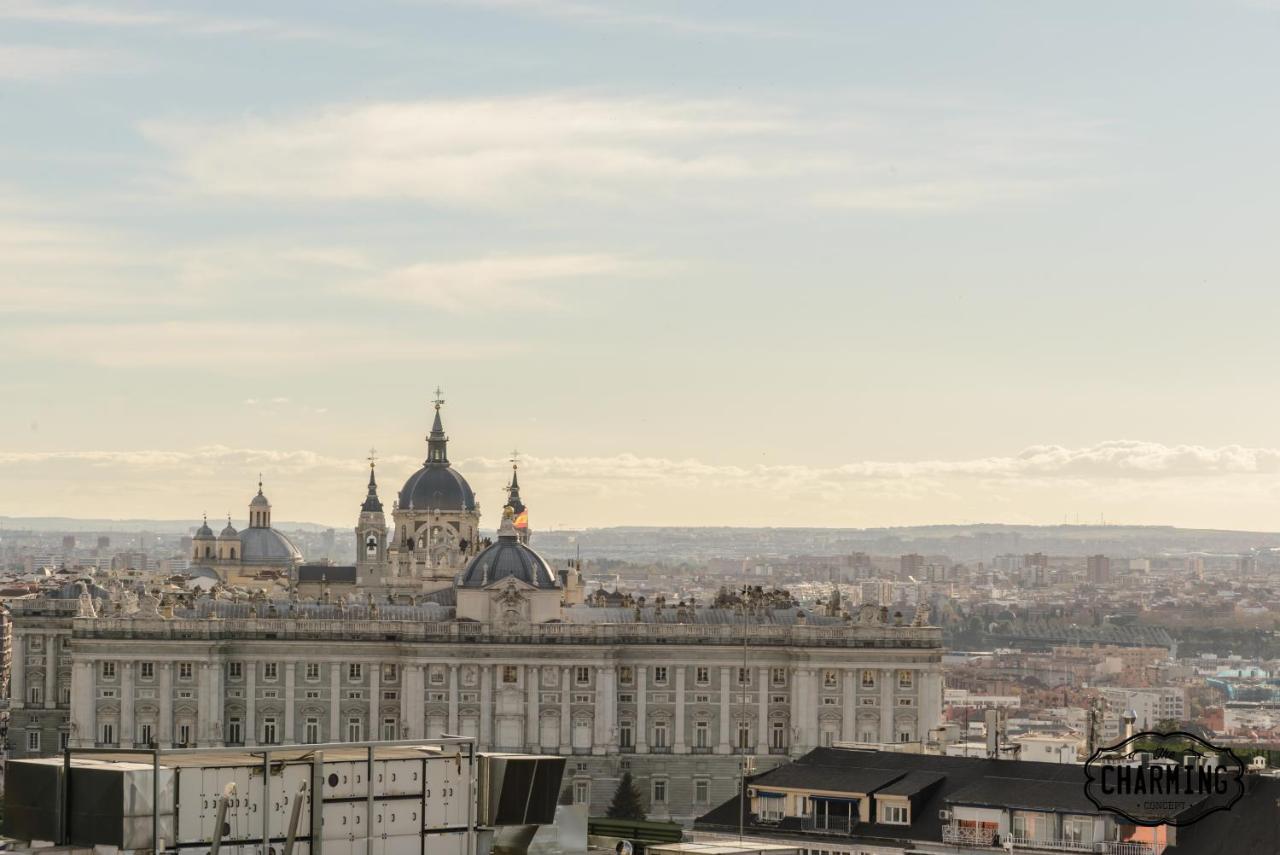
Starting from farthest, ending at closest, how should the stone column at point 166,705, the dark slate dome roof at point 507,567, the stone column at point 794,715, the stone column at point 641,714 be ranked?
the dark slate dome roof at point 507,567
the stone column at point 641,714
the stone column at point 166,705
the stone column at point 794,715

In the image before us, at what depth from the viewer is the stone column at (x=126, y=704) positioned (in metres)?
156

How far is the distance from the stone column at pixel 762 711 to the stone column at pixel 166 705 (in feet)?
99.4

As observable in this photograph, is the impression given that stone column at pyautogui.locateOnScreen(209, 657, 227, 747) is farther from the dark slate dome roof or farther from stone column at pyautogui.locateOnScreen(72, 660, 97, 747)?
the dark slate dome roof

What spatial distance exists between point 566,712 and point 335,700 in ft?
40.0

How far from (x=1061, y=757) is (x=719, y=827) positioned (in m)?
21.3

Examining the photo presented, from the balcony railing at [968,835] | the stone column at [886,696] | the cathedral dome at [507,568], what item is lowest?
the balcony railing at [968,835]

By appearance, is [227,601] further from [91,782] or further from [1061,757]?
[91,782]

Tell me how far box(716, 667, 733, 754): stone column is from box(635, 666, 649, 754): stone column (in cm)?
387

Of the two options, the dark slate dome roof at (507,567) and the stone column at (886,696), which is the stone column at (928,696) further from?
the dark slate dome roof at (507,567)

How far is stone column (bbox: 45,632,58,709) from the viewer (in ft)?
546

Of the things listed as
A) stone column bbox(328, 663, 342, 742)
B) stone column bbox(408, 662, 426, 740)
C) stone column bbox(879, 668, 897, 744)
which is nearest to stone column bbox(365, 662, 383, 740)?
stone column bbox(328, 663, 342, 742)

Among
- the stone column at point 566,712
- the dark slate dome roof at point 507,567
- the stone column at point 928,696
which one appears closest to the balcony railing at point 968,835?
the stone column at point 928,696

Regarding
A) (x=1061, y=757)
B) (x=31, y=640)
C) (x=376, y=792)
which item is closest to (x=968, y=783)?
(x=1061, y=757)

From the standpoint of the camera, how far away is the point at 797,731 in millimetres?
155125
